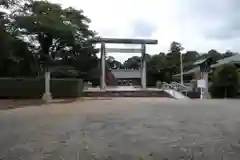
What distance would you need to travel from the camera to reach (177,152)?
234 inches

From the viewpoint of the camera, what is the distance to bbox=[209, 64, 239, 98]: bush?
3080 centimetres

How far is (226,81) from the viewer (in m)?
30.8

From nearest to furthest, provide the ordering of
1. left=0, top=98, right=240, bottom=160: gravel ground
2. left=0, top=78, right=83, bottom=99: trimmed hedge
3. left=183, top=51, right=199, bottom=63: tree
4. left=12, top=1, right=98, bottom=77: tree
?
left=0, top=98, right=240, bottom=160: gravel ground < left=0, top=78, right=83, bottom=99: trimmed hedge < left=12, top=1, right=98, bottom=77: tree < left=183, top=51, right=199, bottom=63: tree

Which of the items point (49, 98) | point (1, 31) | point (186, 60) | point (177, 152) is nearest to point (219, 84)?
point (49, 98)

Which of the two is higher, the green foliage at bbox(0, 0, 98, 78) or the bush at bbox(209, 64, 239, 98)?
the green foliage at bbox(0, 0, 98, 78)

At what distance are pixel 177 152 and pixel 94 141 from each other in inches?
67.7

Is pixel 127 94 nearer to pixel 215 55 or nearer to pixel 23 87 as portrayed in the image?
pixel 23 87

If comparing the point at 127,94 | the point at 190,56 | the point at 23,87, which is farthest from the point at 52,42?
the point at 190,56

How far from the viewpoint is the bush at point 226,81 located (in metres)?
30.8

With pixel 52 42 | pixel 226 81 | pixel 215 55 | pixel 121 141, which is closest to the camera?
pixel 121 141

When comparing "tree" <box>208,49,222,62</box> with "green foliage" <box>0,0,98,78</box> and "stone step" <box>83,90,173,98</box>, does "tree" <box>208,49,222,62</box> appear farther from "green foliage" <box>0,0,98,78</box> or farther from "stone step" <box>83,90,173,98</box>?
"stone step" <box>83,90,173,98</box>

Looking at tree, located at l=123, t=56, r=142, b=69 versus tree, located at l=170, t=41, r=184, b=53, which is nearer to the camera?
tree, located at l=170, t=41, r=184, b=53

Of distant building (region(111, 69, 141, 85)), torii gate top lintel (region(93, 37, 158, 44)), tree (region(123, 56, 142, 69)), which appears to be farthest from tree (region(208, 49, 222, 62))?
torii gate top lintel (region(93, 37, 158, 44))

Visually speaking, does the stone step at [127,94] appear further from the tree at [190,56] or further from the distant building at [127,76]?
the tree at [190,56]
